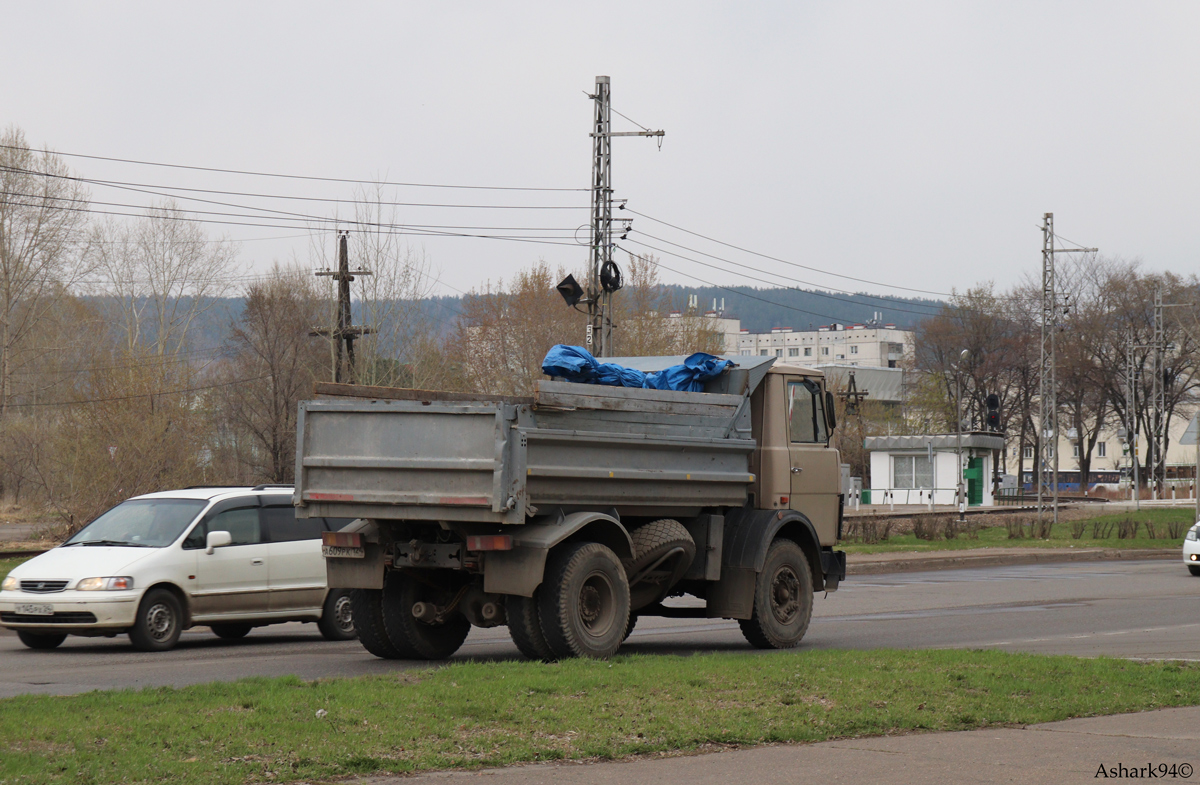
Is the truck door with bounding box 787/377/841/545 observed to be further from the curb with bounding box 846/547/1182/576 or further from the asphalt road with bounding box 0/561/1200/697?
the curb with bounding box 846/547/1182/576

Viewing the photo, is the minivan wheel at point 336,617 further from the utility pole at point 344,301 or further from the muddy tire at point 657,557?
the utility pole at point 344,301

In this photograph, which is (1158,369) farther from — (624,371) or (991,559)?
(624,371)

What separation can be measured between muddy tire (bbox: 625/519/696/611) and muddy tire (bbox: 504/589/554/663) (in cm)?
117

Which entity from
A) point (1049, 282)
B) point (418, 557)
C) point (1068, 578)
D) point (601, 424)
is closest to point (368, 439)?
point (418, 557)

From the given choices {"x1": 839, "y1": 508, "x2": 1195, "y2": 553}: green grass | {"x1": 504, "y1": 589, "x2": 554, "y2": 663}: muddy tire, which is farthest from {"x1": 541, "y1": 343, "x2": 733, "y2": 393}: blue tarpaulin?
{"x1": 839, "y1": 508, "x2": 1195, "y2": 553}: green grass

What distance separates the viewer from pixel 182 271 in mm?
71375

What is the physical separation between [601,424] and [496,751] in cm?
433

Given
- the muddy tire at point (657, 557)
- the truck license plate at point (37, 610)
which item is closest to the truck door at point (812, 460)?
the muddy tire at point (657, 557)

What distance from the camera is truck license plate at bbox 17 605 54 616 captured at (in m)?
12.9

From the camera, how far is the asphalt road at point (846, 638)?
11250 mm

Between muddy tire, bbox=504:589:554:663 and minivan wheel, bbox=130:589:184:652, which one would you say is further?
minivan wheel, bbox=130:589:184:652

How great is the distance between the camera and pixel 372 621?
1164 cm

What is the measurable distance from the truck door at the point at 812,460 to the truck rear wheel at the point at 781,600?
54 centimetres

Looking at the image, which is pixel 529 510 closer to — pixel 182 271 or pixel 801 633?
pixel 801 633
